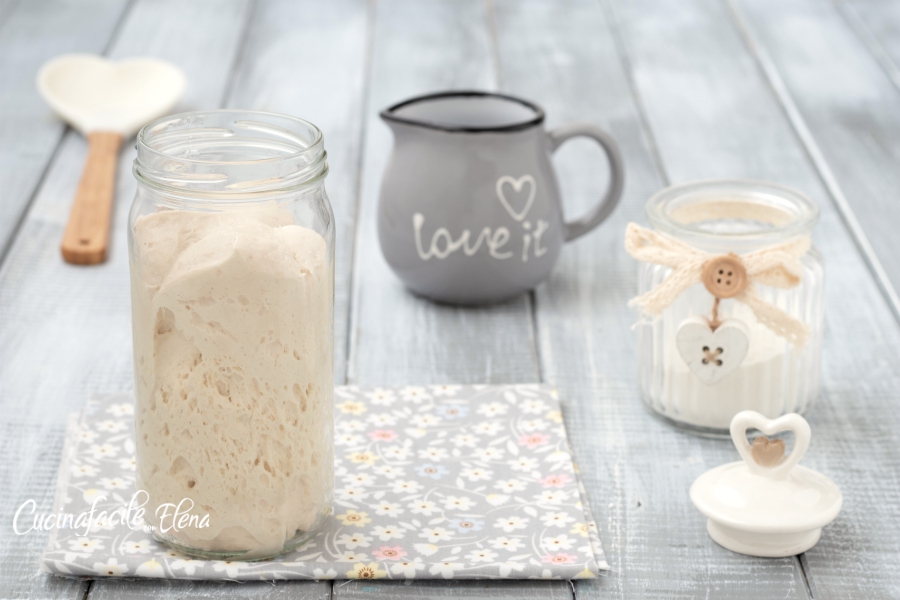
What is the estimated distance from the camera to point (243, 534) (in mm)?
616

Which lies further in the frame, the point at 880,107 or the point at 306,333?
the point at 880,107

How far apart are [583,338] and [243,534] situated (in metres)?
0.43

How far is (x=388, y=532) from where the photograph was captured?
0.66m

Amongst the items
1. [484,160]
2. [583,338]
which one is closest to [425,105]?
[484,160]

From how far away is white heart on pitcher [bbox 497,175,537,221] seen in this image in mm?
941

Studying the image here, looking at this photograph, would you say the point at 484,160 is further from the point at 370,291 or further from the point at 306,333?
the point at 306,333

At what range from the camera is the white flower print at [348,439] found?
0.77 metres

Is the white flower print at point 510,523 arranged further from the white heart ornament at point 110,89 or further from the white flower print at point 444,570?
the white heart ornament at point 110,89

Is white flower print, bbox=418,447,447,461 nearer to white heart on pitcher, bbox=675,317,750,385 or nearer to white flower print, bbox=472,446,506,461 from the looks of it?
white flower print, bbox=472,446,506,461

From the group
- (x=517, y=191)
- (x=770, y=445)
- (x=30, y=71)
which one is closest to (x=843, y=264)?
(x=517, y=191)

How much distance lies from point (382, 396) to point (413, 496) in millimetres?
144

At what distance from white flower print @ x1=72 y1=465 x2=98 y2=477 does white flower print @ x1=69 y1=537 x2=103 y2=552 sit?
78 millimetres

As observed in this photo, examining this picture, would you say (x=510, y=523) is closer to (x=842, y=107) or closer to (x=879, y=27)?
(x=842, y=107)

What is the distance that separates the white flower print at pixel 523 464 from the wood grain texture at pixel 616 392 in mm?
39
